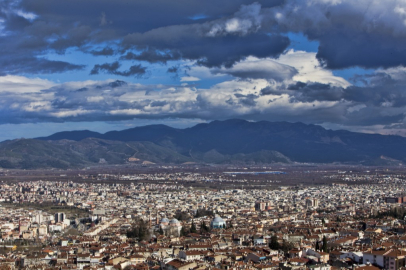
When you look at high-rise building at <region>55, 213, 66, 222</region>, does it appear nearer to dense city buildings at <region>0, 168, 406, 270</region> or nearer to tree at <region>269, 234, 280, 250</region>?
dense city buildings at <region>0, 168, 406, 270</region>

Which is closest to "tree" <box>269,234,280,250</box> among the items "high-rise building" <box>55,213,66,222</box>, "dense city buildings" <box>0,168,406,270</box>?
"dense city buildings" <box>0,168,406,270</box>

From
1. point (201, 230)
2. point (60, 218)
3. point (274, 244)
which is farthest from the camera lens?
point (60, 218)

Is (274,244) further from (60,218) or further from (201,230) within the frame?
(60,218)

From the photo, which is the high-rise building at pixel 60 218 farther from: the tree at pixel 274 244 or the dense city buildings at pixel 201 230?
the tree at pixel 274 244

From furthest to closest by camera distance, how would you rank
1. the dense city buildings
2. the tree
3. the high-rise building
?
the high-rise building → the tree → the dense city buildings

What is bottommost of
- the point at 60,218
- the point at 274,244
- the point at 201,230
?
the point at 60,218

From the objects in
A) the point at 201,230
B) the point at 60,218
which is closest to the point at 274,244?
the point at 201,230

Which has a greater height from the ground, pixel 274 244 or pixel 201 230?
pixel 274 244

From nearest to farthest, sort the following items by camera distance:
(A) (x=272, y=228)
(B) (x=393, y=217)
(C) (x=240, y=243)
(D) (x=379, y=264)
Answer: (D) (x=379, y=264) → (C) (x=240, y=243) → (A) (x=272, y=228) → (B) (x=393, y=217)

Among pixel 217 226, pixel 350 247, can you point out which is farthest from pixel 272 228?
A: pixel 350 247

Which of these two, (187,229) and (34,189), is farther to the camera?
(34,189)

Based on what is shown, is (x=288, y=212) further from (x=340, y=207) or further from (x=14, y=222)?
(x=14, y=222)
